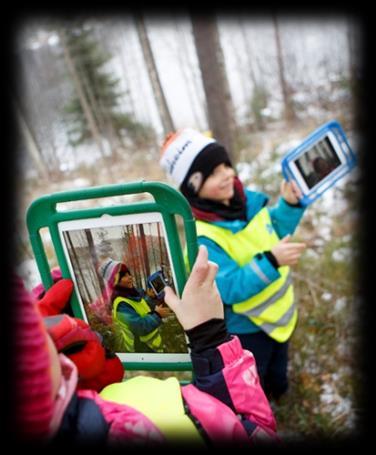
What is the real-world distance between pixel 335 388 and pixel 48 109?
16.6m

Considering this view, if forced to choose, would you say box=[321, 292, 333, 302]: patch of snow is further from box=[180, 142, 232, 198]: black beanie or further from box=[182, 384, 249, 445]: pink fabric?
box=[182, 384, 249, 445]: pink fabric

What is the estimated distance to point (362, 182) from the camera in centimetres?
425

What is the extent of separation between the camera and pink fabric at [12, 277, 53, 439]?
0.75 meters

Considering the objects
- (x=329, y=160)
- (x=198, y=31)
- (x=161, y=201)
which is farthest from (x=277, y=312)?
(x=198, y=31)

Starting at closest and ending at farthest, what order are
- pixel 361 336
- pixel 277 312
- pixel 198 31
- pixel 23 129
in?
1. pixel 277 312
2. pixel 361 336
3. pixel 198 31
4. pixel 23 129

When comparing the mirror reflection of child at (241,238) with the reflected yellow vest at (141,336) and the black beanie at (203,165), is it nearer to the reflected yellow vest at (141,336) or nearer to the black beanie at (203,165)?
the black beanie at (203,165)

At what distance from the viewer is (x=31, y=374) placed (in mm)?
760

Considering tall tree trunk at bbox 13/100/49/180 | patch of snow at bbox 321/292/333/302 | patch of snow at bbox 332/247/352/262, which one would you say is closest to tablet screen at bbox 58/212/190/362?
patch of snow at bbox 321/292/333/302

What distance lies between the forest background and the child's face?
1.46 m

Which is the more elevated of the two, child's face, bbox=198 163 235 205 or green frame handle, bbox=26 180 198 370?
green frame handle, bbox=26 180 198 370

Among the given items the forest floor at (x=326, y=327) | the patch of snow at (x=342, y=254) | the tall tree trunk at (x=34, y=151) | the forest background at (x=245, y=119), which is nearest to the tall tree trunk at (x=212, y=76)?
the forest background at (x=245, y=119)

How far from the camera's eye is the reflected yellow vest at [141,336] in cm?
123

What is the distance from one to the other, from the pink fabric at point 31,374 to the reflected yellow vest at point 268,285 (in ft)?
3.52

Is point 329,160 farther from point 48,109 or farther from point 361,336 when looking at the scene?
point 48,109
